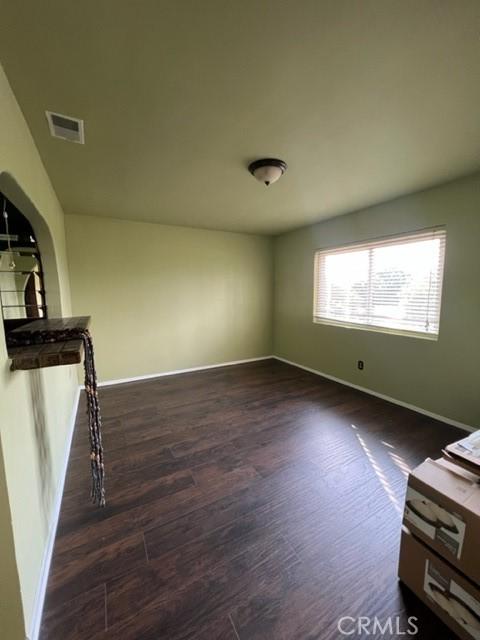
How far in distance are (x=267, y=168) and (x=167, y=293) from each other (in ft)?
8.38

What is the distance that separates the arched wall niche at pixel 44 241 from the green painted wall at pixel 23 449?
0.01 m

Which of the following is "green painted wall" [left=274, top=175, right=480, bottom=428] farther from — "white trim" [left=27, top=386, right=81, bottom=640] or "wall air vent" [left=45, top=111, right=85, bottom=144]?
"white trim" [left=27, top=386, right=81, bottom=640]

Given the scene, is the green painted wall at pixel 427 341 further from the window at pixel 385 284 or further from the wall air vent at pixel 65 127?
the wall air vent at pixel 65 127

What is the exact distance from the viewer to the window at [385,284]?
2727 millimetres

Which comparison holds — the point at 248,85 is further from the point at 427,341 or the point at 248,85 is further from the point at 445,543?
the point at 427,341

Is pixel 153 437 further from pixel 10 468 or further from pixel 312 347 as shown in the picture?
pixel 312 347

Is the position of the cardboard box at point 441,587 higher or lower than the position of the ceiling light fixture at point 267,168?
lower

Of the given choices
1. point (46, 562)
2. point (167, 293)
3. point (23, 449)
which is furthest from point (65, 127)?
point (167, 293)

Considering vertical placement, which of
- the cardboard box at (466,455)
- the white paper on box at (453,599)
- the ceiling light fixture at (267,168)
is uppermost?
the ceiling light fixture at (267,168)

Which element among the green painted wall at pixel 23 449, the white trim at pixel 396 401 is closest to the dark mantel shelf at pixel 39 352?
the green painted wall at pixel 23 449

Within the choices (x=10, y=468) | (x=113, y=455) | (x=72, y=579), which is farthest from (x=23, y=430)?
(x=113, y=455)

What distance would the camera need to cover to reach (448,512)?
1047mm

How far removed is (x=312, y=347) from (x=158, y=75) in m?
3.72

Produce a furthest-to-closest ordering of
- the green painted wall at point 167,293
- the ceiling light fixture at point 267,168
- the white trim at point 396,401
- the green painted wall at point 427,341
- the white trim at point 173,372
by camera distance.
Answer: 1. the white trim at point 173,372
2. the green painted wall at point 167,293
3. the white trim at point 396,401
4. the green painted wall at point 427,341
5. the ceiling light fixture at point 267,168
